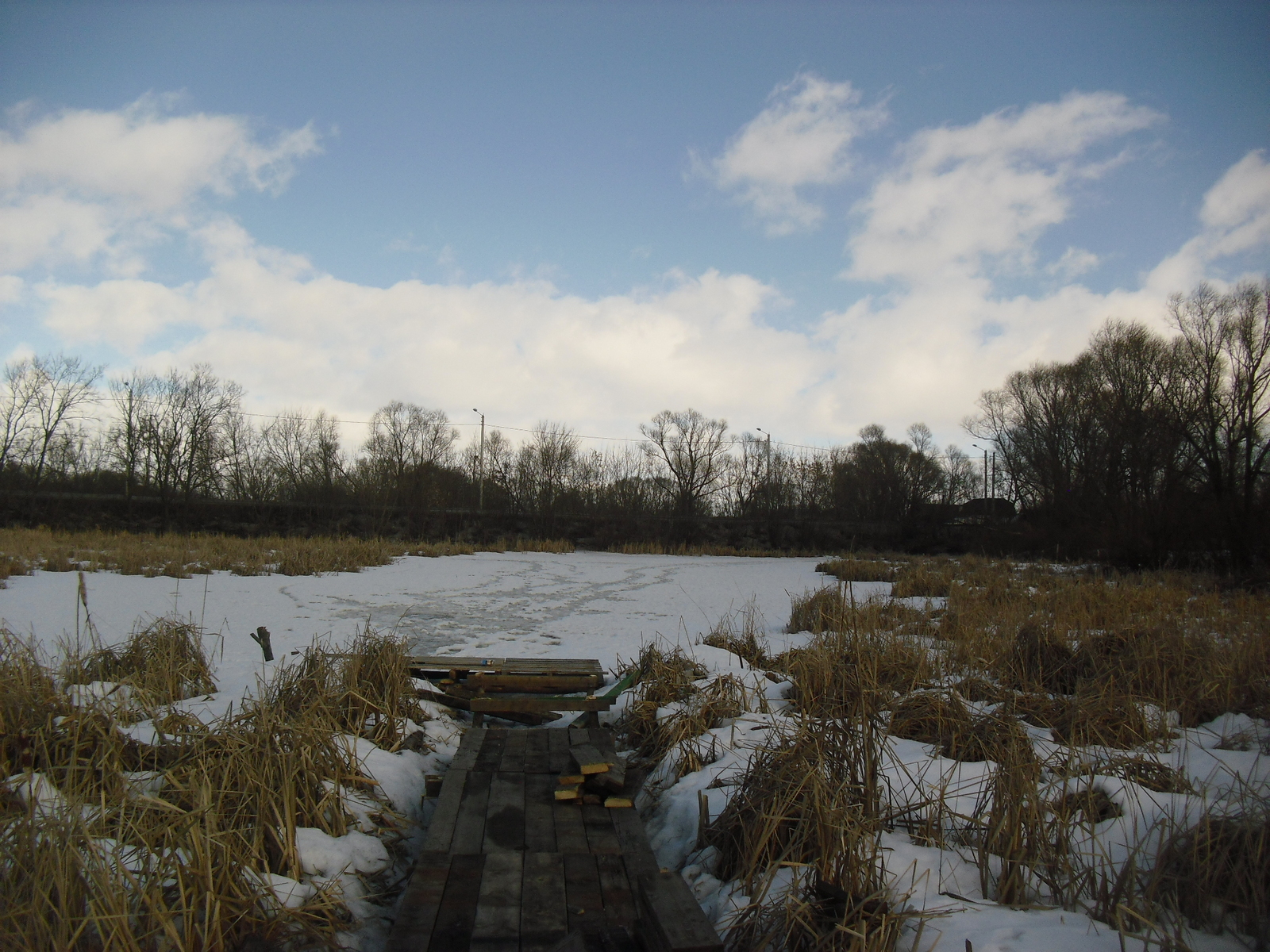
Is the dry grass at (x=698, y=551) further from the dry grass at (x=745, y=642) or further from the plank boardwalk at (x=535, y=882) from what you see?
the plank boardwalk at (x=535, y=882)

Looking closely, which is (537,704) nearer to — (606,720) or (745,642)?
(606,720)

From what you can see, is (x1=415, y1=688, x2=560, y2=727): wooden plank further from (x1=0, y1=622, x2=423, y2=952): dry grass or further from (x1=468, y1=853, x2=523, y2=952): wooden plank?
(x1=468, y1=853, x2=523, y2=952): wooden plank

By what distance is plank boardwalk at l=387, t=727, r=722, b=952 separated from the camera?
2219mm

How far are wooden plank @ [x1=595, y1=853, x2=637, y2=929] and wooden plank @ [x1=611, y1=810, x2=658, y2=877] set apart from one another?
5cm

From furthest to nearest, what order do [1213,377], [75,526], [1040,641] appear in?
[75,526] < [1213,377] < [1040,641]

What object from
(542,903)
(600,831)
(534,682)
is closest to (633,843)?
(600,831)

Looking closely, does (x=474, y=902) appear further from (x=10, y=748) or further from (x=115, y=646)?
(x=115, y=646)

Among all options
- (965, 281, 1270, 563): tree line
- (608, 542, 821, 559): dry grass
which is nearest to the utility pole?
(608, 542, 821, 559): dry grass

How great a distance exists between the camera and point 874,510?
35000 mm

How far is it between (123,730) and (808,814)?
3332 mm

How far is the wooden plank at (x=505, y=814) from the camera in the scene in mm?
2938

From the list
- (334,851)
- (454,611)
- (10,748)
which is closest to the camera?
(334,851)

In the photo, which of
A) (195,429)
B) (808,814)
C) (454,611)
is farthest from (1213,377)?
(195,429)

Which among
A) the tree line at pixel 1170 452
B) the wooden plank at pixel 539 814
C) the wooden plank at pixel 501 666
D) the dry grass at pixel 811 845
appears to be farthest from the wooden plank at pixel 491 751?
the tree line at pixel 1170 452
